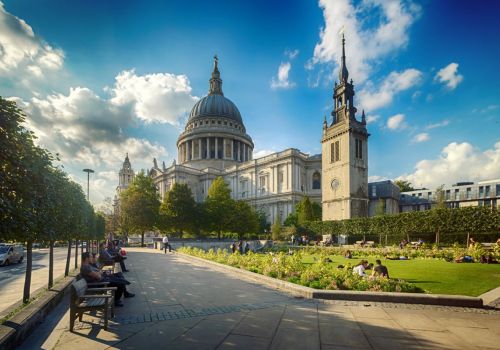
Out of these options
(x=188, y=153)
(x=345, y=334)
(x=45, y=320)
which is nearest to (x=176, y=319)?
(x=45, y=320)

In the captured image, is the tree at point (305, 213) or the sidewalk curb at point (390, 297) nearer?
the sidewalk curb at point (390, 297)

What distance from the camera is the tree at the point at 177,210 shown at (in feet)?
169

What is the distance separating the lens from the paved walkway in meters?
6.11

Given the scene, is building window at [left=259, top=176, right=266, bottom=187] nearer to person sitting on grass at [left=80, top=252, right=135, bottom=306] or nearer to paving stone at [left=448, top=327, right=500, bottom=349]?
person sitting on grass at [left=80, top=252, right=135, bottom=306]

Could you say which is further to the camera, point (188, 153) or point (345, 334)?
point (188, 153)

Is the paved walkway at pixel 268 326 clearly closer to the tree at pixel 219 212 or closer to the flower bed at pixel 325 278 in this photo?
the flower bed at pixel 325 278

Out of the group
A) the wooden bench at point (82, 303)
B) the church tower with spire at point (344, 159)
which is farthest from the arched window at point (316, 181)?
the wooden bench at point (82, 303)

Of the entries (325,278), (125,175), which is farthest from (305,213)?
(125,175)

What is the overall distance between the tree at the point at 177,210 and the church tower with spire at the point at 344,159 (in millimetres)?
26892

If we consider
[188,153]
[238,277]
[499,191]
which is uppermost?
[188,153]

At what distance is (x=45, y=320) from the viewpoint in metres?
7.74

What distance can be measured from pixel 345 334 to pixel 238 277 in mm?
8147

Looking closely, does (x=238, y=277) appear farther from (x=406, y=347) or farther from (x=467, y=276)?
(x=467, y=276)

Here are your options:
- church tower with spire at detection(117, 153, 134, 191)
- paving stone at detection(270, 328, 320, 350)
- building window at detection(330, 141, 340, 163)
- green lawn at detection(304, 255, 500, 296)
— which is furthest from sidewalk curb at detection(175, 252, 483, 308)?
church tower with spire at detection(117, 153, 134, 191)
